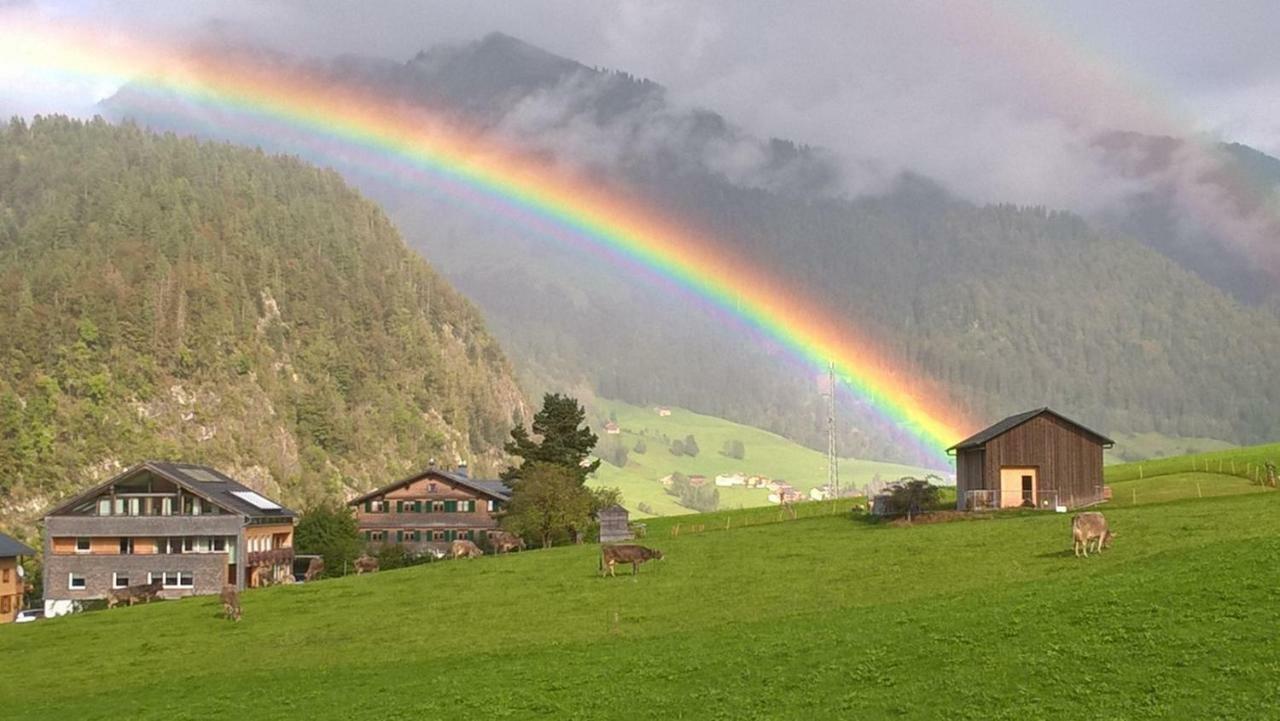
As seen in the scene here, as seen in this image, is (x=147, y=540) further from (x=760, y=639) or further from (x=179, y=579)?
(x=760, y=639)

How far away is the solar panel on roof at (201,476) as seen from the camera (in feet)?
331

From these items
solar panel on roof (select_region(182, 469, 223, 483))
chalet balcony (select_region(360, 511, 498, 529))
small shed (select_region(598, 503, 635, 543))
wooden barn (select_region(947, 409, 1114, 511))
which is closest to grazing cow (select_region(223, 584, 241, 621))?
small shed (select_region(598, 503, 635, 543))

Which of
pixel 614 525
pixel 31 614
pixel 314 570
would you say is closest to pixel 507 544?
pixel 614 525

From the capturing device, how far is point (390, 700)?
33438 mm

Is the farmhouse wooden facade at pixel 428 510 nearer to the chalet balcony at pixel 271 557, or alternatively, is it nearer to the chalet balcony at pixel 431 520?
the chalet balcony at pixel 431 520

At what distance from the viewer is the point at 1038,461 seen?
79.2 meters

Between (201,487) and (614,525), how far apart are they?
32002 millimetres

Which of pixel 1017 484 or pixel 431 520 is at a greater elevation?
pixel 1017 484

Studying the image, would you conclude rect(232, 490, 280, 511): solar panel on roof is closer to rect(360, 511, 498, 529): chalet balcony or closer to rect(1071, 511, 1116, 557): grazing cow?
rect(360, 511, 498, 529): chalet balcony

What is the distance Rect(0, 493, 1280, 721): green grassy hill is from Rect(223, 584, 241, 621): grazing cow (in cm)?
77

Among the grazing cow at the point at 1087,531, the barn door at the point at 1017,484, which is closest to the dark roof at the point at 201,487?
the barn door at the point at 1017,484

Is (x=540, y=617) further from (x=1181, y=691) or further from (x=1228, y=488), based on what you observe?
(x=1228, y=488)

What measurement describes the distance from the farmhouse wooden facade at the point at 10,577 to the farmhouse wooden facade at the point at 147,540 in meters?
2.62

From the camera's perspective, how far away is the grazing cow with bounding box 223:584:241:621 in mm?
55094
